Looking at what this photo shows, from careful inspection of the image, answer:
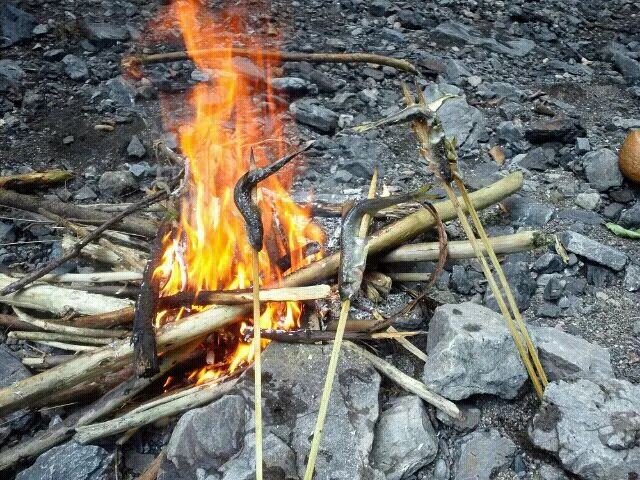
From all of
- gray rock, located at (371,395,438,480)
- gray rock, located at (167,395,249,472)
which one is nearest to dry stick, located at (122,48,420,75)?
gray rock, located at (371,395,438,480)

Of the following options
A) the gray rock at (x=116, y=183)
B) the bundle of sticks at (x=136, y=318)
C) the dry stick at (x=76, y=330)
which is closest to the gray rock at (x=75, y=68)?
the gray rock at (x=116, y=183)

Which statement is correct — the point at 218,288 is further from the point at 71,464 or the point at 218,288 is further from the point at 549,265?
the point at 549,265

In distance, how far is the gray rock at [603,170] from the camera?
15.8 feet

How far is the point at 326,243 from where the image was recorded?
3945 millimetres

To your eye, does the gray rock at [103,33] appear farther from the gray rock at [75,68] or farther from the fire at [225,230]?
the fire at [225,230]

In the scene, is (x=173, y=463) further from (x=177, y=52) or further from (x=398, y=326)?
(x=177, y=52)

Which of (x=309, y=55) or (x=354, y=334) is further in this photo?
(x=309, y=55)

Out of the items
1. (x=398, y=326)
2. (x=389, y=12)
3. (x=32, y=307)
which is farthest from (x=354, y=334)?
(x=389, y=12)

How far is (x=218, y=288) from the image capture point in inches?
135

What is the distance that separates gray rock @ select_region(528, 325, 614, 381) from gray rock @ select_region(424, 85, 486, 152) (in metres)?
2.54

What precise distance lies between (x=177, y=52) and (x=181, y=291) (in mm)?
3597

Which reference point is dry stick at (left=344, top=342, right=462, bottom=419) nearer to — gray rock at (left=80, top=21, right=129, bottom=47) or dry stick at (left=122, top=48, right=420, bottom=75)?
dry stick at (left=122, top=48, right=420, bottom=75)

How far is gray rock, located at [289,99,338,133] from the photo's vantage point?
546 centimetres

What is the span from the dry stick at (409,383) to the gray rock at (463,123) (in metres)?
2.89
